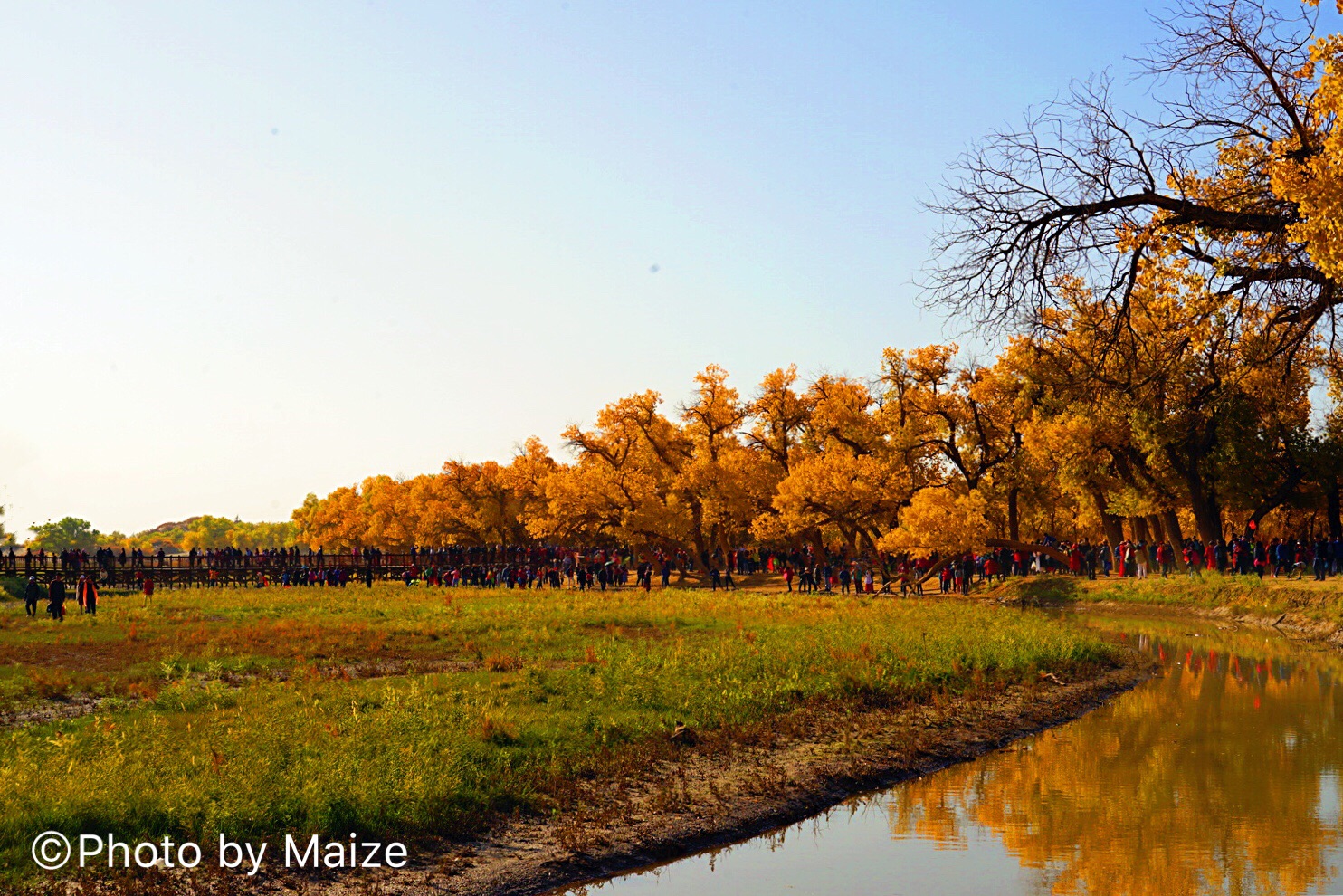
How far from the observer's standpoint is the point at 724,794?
1525 cm

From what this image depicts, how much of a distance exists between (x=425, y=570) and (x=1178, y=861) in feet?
236

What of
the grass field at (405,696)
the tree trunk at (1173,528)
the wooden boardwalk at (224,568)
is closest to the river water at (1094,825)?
the grass field at (405,696)

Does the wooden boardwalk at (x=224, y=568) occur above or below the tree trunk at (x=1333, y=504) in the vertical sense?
below

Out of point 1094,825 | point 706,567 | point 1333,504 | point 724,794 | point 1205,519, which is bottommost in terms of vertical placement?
point 1094,825

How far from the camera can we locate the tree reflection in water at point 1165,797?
39.6 feet

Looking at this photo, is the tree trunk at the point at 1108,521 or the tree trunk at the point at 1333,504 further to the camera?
the tree trunk at the point at 1108,521

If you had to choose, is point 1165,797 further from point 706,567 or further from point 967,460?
point 706,567

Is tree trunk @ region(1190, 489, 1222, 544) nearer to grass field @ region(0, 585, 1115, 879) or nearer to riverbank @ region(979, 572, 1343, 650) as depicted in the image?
riverbank @ region(979, 572, 1343, 650)

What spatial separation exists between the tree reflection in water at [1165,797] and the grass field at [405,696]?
3.70m

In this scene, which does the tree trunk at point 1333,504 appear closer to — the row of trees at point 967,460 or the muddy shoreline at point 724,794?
the row of trees at point 967,460

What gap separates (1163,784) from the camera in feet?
52.5

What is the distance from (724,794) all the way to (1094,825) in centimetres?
457

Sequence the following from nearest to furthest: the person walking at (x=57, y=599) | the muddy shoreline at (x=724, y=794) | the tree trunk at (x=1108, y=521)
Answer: the muddy shoreline at (x=724, y=794) → the person walking at (x=57, y=599) → the tree trunk at (x=1108, y=521)

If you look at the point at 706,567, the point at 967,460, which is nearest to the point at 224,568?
the point at 706,567
